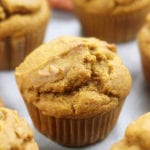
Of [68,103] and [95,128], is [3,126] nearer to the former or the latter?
[68,103]

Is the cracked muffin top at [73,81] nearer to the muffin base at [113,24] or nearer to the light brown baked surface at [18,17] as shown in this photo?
the light brown baked surface at [18,17]

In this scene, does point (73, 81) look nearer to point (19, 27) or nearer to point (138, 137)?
point (138, 137)

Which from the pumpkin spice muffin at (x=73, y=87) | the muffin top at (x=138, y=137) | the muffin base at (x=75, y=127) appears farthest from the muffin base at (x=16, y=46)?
the muffin top at (x=138, y=137)

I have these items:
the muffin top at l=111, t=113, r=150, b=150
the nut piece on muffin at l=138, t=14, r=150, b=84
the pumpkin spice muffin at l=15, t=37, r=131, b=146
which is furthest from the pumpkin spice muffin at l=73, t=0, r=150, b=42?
the muffin top at l=111, t=113, r=150, b=150

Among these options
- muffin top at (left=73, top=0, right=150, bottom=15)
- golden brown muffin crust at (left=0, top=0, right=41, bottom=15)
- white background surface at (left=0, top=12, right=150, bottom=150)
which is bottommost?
white background surface at (left=0, top=12, right=150, bottom=150)

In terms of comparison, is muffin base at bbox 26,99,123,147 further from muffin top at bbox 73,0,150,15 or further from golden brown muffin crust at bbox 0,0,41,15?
muffin top at bbox 73,0,150,15

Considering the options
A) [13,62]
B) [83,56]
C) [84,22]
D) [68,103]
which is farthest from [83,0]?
[68,103]

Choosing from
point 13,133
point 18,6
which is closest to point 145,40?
point 18,6
